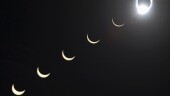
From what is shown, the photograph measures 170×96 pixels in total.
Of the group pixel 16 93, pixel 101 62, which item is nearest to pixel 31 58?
pixel 16 93

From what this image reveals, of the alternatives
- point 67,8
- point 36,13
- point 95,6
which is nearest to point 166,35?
point 95,6

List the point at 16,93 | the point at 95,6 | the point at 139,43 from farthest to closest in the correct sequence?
the point at 139,43 → the point at 95,6 → the point at 16,93

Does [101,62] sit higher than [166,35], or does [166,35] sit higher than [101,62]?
[166,35]

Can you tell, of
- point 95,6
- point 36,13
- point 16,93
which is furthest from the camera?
point 95,6

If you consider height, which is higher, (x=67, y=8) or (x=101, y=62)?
(x=67, y=8)

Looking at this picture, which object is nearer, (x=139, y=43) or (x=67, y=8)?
(x=67, y=8)

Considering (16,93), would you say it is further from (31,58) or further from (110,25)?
(110,25)

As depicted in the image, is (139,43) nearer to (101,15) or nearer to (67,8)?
(101,15)

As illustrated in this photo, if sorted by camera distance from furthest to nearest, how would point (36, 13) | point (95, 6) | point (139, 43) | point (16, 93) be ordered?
point (139, 43) < point (95, 6) < point (36, 13) < point (16, 93)

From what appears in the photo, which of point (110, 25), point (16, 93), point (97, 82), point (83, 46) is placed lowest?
point (16, 93)
